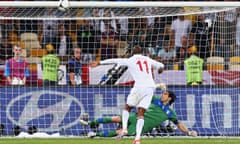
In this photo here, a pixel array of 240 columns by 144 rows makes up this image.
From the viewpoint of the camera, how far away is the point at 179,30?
22031 mm

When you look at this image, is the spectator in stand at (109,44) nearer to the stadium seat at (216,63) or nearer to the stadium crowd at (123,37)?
the stadium crowd at (123,37)

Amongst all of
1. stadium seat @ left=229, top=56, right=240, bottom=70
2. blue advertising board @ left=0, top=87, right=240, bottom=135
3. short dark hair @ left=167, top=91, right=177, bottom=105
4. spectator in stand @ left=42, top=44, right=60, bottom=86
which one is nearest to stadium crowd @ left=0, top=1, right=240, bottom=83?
stadium seat @ left=229, top=56, right=240, bottom=70

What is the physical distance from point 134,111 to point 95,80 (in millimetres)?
1402

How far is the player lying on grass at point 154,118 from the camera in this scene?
1828 cm

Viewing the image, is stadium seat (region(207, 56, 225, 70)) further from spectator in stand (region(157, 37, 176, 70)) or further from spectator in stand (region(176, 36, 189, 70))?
spectator in stand (region(157, 37, 176, 70))

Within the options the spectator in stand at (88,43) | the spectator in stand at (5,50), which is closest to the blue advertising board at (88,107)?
the spectator in stand at (88,43)

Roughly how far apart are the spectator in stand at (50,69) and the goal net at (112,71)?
2 cm

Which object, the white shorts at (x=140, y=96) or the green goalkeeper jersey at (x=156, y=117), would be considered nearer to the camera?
the white shorts at (x=140, y=96)

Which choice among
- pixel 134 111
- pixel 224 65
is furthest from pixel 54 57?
pixel 224 65

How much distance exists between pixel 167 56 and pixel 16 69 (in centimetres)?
381

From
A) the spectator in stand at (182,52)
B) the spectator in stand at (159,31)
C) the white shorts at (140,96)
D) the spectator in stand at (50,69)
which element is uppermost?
the spectator in stand at (159,31)

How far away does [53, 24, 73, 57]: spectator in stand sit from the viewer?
21.2m

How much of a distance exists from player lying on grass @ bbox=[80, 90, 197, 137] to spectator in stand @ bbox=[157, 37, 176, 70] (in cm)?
171

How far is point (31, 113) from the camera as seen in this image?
64.7 ft
